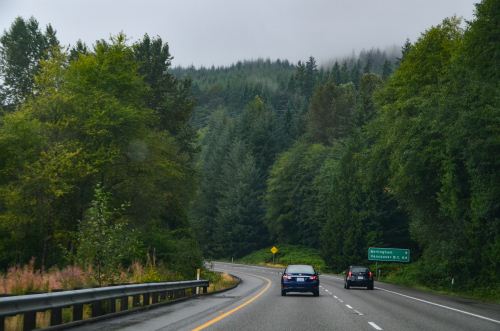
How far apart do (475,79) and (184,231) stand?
25.1m

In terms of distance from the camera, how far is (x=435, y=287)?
136 feet

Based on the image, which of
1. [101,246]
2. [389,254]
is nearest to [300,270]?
[101,246]

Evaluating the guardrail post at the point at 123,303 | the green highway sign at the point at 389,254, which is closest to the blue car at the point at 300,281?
the guardrail post at the point at 123,303

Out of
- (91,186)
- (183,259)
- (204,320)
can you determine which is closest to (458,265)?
(183,259)

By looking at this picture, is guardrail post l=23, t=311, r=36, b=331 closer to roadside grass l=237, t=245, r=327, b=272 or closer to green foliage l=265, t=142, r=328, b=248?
roadside grass l=237, t=245, r=327, b=272

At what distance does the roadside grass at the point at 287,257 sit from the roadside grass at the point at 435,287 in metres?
18.0

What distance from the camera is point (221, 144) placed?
134750 millimetres

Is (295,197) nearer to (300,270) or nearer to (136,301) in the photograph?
(300,270)

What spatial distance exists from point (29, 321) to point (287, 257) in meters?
82.8

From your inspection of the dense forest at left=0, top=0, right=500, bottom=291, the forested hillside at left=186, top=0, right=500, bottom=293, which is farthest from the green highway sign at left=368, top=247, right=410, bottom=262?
the dense forest at left=0, top=0, right=500, bottom=291

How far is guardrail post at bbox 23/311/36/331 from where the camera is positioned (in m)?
10.9

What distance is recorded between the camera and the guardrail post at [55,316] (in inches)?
468

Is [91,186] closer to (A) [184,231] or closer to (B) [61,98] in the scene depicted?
(B) [61,98]

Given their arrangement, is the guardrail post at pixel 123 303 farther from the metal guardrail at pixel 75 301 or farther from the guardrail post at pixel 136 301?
the guardrail post at pixel 136 301
